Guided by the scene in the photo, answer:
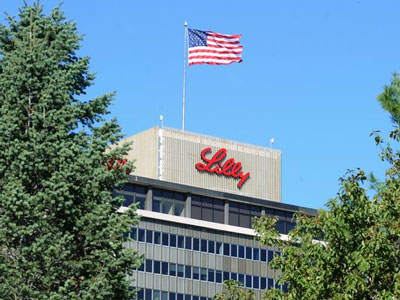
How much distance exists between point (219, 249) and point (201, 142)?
10.7 metres

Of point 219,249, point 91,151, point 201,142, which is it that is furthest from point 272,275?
point 91,151

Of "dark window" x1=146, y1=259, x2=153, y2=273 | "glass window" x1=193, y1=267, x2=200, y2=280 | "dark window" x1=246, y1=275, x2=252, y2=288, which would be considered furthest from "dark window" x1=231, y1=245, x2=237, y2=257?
"dark window" x1=146, y1=259, x2=153, y2=273

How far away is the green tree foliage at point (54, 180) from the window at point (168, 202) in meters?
71.6

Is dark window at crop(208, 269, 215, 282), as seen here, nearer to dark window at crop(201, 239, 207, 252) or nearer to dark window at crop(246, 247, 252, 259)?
dark window at crop(201, 239, 207, 252)

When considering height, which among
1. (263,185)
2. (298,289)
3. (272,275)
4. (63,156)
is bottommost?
(298,289)

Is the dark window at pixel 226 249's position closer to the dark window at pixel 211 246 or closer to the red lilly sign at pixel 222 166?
the dark window at pixel 211 246

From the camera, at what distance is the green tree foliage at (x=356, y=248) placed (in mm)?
32625

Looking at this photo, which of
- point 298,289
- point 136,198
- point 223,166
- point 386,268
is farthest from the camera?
point 223,166

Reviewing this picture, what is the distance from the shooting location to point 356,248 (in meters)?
33.8

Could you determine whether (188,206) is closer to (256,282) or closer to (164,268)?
(164,268)

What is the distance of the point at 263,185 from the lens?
388 ft

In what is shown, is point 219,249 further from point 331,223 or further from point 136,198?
point 331,223

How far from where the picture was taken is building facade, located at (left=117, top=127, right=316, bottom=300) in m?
107

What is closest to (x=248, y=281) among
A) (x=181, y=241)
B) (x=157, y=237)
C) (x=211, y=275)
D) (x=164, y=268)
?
(x=211, y=275)
